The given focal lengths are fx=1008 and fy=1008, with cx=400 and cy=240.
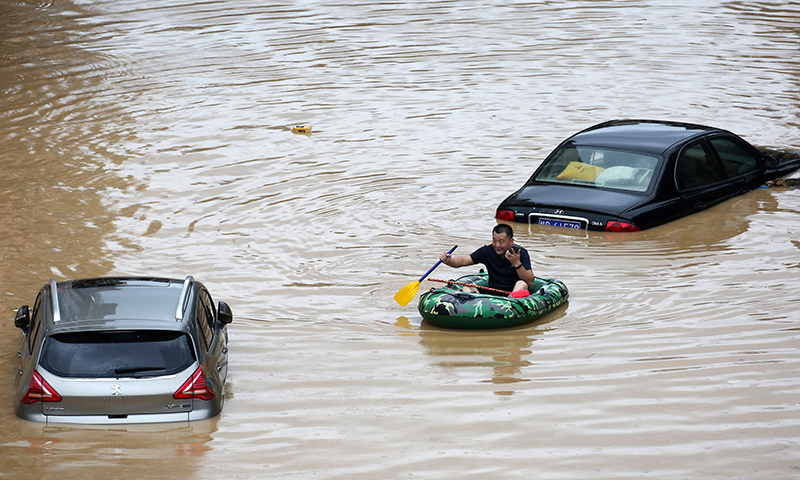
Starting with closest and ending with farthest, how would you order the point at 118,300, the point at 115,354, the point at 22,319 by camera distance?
the point at 115,354, the point at 118,300, the point at 22,319

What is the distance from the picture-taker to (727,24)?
32.8m

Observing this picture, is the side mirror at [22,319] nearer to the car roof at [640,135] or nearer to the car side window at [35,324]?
the car side window at [35,324]

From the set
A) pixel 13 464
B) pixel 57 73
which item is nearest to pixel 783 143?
pixel 13 464

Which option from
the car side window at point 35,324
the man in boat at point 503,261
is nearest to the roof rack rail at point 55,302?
the car side window at point 35,324

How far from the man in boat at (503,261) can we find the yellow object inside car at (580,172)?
3.93 meters

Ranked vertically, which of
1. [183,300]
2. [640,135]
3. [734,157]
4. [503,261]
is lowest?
[734,157]

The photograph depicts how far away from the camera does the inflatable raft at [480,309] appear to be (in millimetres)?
10953

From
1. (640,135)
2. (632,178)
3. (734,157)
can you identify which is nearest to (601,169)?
(632,178)

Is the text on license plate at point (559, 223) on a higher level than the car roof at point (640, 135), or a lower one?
lower

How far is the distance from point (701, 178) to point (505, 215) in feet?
10.4

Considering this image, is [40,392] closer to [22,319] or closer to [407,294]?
[22,319]

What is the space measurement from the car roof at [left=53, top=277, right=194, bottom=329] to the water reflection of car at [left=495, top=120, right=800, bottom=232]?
6.84 metres

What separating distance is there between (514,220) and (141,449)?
824cm

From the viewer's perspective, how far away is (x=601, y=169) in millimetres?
15367
